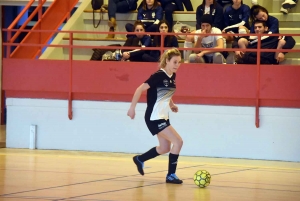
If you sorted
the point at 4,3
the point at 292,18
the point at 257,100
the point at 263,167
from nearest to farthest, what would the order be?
1. the point at 263,167
2. the point at 257,100
3. the point at 292,18
4. the point at 4,3

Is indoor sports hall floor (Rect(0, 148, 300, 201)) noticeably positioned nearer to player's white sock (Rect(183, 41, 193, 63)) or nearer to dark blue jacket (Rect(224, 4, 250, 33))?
player's white sock (Rect(183, 41, 193, 63))

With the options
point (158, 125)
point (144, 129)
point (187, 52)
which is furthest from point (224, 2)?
point (158, 125)

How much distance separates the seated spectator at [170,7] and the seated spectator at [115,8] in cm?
72

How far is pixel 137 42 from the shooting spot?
1333 centimetres

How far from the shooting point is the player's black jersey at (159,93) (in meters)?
9.16

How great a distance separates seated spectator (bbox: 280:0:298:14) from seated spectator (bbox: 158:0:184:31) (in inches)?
82.8

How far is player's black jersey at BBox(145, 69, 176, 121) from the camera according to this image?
30.1ft

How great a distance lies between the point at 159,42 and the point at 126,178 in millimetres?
4211

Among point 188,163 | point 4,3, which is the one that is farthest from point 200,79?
point 4,3

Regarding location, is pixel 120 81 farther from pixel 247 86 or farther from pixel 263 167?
pixel 263 167

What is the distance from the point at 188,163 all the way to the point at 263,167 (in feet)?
4.06

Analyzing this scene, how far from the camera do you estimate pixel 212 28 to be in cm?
1306

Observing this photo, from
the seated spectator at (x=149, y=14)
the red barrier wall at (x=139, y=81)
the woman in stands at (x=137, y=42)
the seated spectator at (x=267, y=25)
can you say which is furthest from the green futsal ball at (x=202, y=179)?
the seated spectator at (x=149, y=14)

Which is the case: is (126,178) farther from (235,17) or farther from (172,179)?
(235,17)
